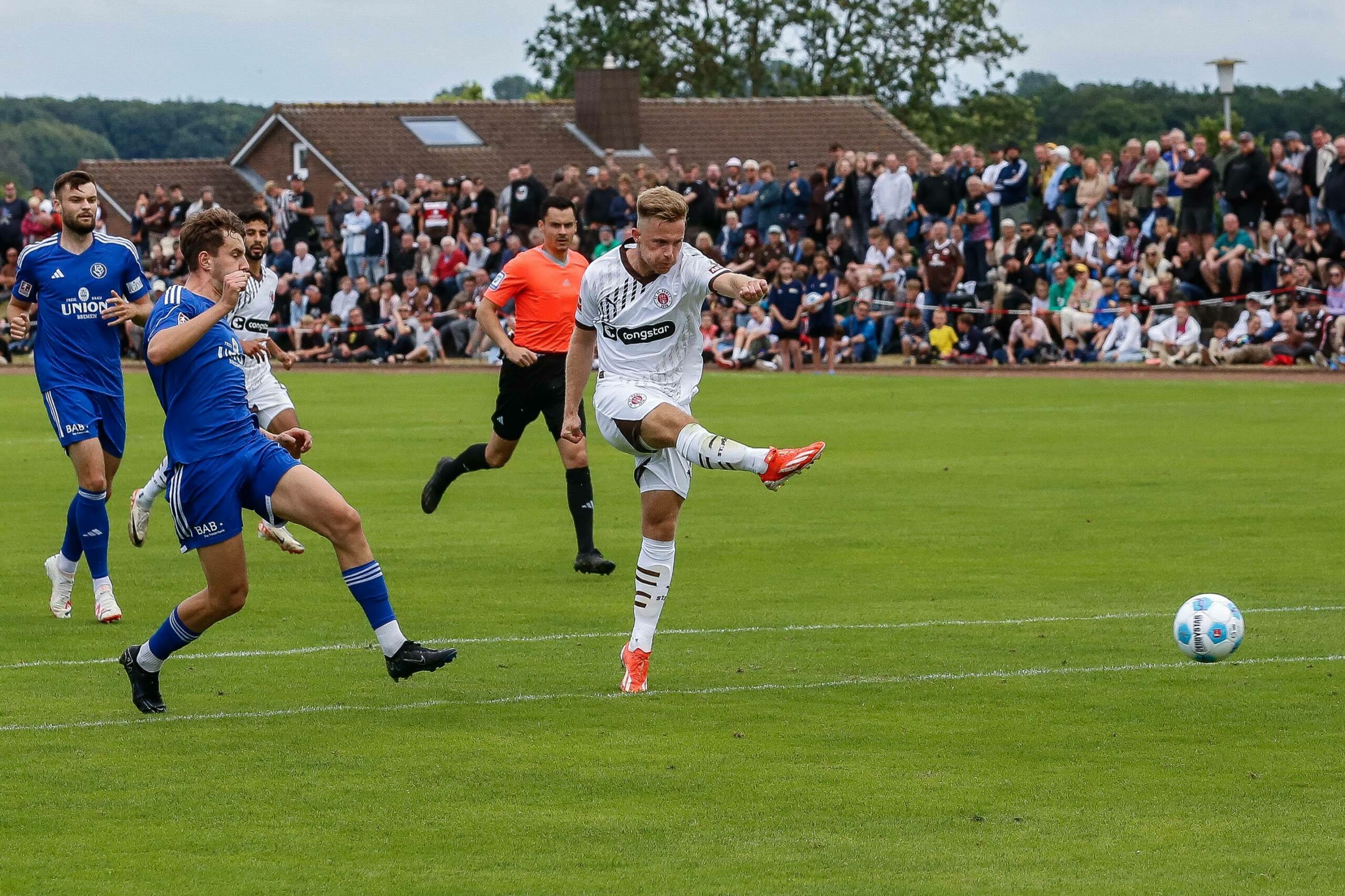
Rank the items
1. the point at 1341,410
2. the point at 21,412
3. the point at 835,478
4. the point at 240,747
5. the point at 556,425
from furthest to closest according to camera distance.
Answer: the point at 21,412 < the point at 1341,410 < the point at 835,478 < the point at 556,425 < the point at 240,747

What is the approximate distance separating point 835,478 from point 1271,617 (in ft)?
24.6

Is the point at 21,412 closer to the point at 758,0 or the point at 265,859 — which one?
the point at 265,859

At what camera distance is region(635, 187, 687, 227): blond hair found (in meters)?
8.17

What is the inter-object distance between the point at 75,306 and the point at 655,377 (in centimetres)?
378

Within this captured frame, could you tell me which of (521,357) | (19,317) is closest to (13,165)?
(521,357)

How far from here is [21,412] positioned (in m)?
26.5

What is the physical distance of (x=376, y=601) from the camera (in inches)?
309

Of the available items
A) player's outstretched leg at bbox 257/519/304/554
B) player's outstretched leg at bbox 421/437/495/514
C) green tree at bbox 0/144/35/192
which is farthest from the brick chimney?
green tree at bbox 0/144/35/192

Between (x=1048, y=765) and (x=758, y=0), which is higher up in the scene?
(x=758, y=0)

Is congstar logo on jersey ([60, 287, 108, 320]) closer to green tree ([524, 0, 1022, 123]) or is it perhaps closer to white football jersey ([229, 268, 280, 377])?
white football jersey ([229, 268, 280, 377])

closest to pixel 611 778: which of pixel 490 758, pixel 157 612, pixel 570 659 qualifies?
pixel 490 758

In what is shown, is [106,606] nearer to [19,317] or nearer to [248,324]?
[19,317]

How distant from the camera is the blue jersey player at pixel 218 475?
7.72 m

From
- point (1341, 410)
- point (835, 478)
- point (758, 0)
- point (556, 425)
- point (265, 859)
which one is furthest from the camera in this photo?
point (758, 0)
